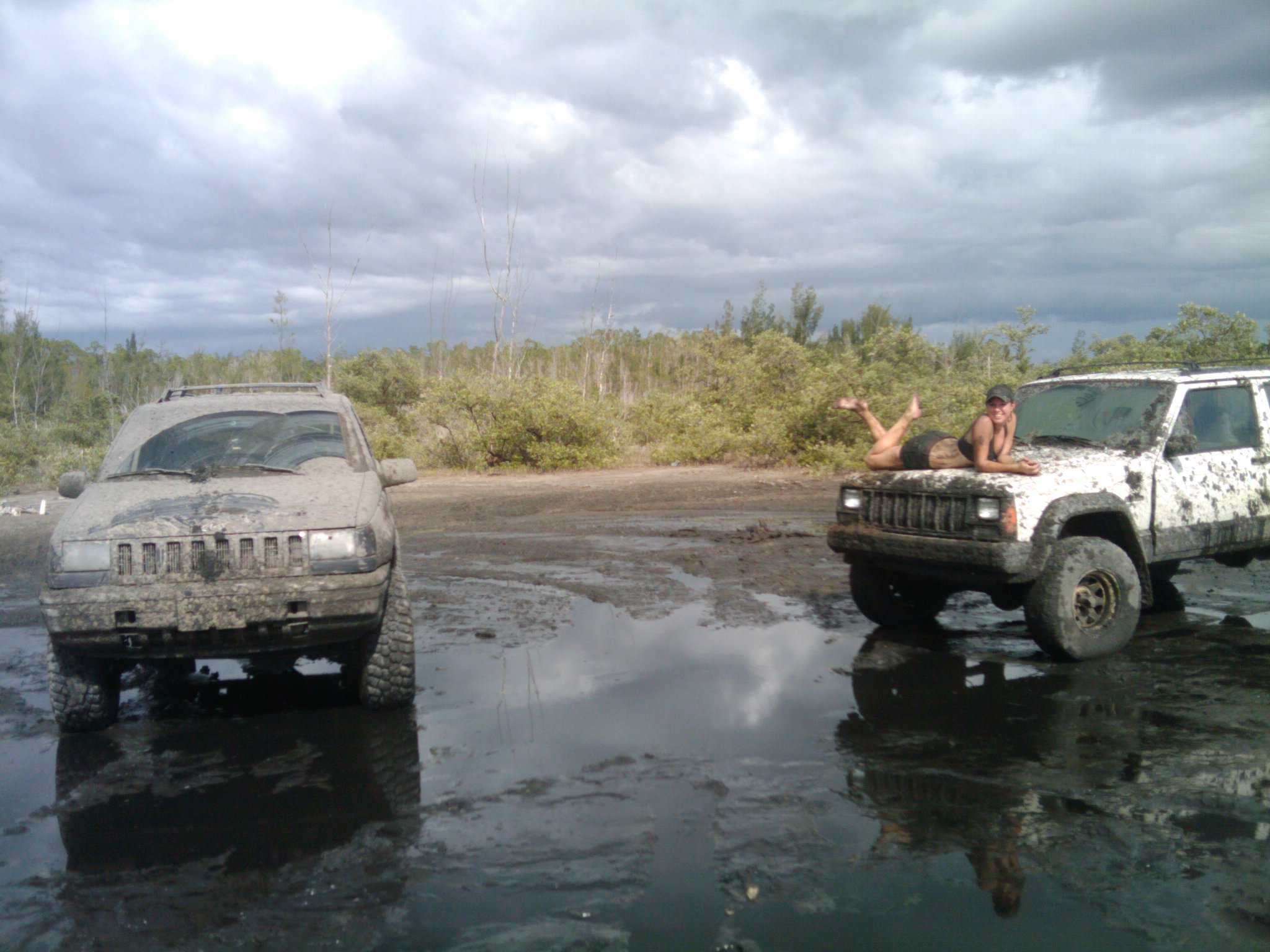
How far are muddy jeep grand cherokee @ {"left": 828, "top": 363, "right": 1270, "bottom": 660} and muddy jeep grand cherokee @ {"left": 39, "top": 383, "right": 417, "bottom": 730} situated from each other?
11.1 ft

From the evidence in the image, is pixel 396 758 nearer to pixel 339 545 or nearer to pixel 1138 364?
pixel 339 545

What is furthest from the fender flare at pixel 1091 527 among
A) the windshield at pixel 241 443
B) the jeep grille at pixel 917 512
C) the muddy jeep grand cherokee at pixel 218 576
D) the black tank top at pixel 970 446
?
the windshield at pixel 241 443

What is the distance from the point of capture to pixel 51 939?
289 centimetres

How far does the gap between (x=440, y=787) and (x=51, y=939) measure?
1549 millimetres

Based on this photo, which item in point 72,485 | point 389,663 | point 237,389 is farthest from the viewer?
point 237,389

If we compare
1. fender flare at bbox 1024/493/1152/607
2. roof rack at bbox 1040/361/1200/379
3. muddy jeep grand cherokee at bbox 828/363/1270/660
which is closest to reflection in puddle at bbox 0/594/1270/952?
muddy jeep grand cherokee at bbox 828/363/1270/660

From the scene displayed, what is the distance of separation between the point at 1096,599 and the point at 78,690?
6.15 meters

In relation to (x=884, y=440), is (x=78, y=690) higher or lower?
lower

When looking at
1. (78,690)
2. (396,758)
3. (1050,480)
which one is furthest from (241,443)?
(1050,480)

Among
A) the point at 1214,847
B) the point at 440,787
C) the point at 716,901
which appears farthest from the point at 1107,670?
the point at 440,787

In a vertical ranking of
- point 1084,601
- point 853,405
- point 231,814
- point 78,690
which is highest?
point 853,405

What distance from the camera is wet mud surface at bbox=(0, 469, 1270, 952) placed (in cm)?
295

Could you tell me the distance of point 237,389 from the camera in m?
7.22

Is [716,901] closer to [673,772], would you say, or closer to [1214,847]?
[673,772]
